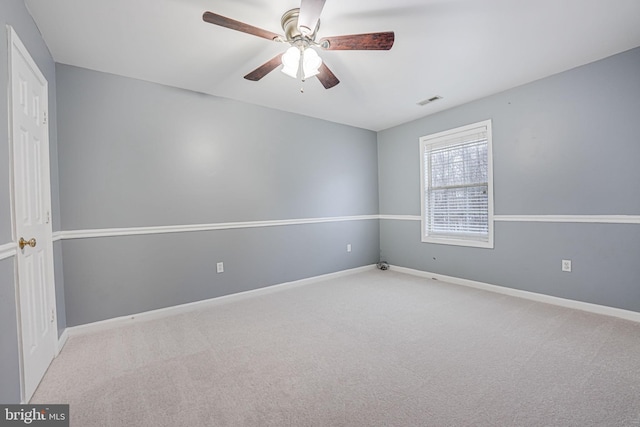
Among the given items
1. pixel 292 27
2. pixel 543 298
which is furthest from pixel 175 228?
pixel 543 298

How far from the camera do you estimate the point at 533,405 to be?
4.85 feet

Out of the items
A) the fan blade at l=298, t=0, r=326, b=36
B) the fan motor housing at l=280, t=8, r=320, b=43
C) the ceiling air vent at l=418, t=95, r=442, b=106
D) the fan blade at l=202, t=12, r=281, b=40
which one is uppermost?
the ceiling air vent at l=418, t=95, r=442, b=106

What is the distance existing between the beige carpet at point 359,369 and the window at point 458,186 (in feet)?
3.63

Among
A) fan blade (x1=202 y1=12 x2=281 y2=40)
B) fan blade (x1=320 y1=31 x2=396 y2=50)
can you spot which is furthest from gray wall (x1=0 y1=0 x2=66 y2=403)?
fan blade (x1=320 y1=31 x2=396 y2=50)

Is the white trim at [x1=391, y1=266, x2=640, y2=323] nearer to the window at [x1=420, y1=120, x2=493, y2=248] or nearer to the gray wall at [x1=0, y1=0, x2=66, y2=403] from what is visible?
the window at [x1=420, y1=120, x2=493, y2=248]

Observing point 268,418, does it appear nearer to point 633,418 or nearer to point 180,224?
point 633,418

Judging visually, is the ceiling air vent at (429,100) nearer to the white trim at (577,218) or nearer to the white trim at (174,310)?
the white trim at (577,218)

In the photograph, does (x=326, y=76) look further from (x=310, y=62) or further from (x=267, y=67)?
(x=267, y=67)

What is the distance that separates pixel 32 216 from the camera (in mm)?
1779

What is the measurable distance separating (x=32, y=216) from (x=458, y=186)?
4369 millimetres

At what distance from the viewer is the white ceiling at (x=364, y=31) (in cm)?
185

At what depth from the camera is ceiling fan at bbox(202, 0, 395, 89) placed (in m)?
1.58

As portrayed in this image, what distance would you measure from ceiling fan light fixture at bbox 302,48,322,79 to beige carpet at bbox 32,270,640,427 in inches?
85.3

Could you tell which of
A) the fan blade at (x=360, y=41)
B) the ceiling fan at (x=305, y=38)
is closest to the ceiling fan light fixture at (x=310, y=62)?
the ceiling fan at (x=305, y=38)
